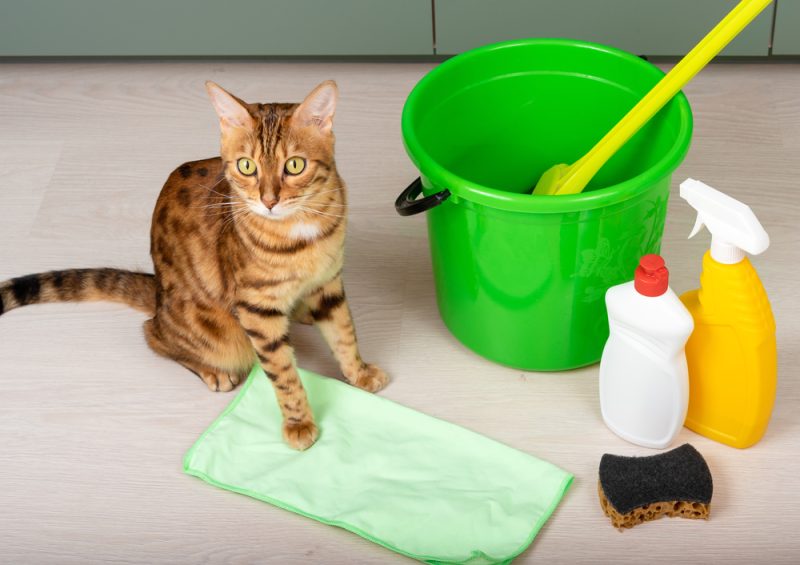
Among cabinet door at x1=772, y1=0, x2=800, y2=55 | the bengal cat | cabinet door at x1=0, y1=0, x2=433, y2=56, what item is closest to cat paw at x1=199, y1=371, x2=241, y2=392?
the bengal cat

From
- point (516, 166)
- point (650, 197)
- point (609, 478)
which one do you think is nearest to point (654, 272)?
point (650, 197)

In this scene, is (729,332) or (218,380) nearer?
(729,332)

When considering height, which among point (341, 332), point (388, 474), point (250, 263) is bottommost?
point (388, 474)

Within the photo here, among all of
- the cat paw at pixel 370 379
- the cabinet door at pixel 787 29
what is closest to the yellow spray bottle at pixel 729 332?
the cat paw at pixel 370 379

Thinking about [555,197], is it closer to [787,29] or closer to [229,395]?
[229,395]

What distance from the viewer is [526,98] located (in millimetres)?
1591

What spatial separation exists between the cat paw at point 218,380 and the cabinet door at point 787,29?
118cm

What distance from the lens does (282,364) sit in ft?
4.66

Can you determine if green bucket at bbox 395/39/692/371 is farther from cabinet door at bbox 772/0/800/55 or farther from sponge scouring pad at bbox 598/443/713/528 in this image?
cabinet door at bbox 772/0/800/55

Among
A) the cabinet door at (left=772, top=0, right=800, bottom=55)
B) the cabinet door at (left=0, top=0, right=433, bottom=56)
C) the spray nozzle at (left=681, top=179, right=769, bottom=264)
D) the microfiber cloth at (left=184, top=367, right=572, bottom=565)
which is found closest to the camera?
the spray nozzle at (left=681, top=179, right=769, bottom=264)

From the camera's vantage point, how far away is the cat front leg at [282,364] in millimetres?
1395

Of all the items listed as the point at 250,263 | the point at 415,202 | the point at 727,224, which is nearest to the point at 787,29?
the point at 727,224

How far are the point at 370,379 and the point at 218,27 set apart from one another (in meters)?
0.88

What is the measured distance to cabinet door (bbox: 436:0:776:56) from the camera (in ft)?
6.34
